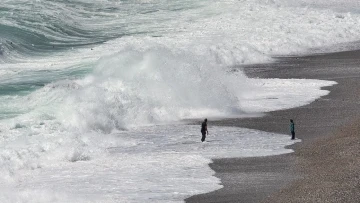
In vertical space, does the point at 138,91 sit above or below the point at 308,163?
above

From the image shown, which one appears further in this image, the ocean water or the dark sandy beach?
the ocean water

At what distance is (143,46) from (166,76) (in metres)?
11.8

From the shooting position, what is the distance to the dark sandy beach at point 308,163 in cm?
2370

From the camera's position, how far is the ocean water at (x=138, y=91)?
2641 centimetres

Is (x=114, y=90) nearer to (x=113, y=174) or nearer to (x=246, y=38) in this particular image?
(x=113, y=174)

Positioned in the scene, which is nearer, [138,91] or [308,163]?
[308,163]

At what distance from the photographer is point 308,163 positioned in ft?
88.7

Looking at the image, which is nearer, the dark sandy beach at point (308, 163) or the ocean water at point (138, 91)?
the dark sandy beach at point (308, 163)

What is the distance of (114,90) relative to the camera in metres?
37.1

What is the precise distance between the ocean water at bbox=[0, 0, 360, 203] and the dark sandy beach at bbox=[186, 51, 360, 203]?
0.60 metres

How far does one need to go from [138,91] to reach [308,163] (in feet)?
37.5

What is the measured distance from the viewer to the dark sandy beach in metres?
23.7

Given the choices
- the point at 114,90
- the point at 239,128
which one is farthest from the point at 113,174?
the point at 114,90

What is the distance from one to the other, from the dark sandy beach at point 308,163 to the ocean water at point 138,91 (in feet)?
1.96
